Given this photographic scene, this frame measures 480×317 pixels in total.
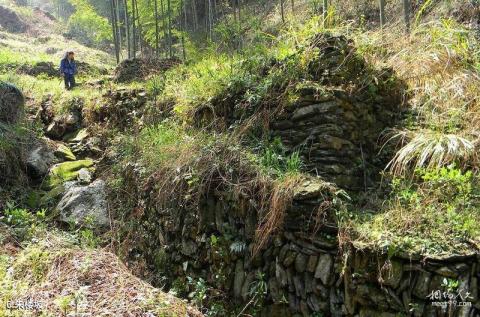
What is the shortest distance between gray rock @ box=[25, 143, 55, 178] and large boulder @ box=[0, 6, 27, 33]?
88.9ft

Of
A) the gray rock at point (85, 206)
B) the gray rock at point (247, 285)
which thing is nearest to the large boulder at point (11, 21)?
the gray rock at point (85, 206)

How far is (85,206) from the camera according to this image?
206 inches

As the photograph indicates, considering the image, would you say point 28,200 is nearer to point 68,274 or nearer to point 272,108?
point 68,274

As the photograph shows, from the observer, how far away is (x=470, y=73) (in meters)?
4.50

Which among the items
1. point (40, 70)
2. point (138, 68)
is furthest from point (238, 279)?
point (40, 70)

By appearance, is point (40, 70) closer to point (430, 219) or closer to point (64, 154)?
point (64, 154)

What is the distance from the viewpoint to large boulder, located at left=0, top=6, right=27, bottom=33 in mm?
28845

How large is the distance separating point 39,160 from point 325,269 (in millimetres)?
4721

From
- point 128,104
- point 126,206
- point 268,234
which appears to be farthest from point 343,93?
point 128,104

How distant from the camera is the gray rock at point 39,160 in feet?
19.4

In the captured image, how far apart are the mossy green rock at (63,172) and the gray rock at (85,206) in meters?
0.39

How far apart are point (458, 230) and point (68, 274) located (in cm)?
301

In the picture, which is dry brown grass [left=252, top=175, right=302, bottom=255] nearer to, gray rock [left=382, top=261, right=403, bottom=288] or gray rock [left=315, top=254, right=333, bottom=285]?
gray rock [left=315, top=254, right=333, bottom=285]

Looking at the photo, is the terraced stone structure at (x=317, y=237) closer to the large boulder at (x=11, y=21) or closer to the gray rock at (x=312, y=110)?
the gray rock at (x=312, y=110)
